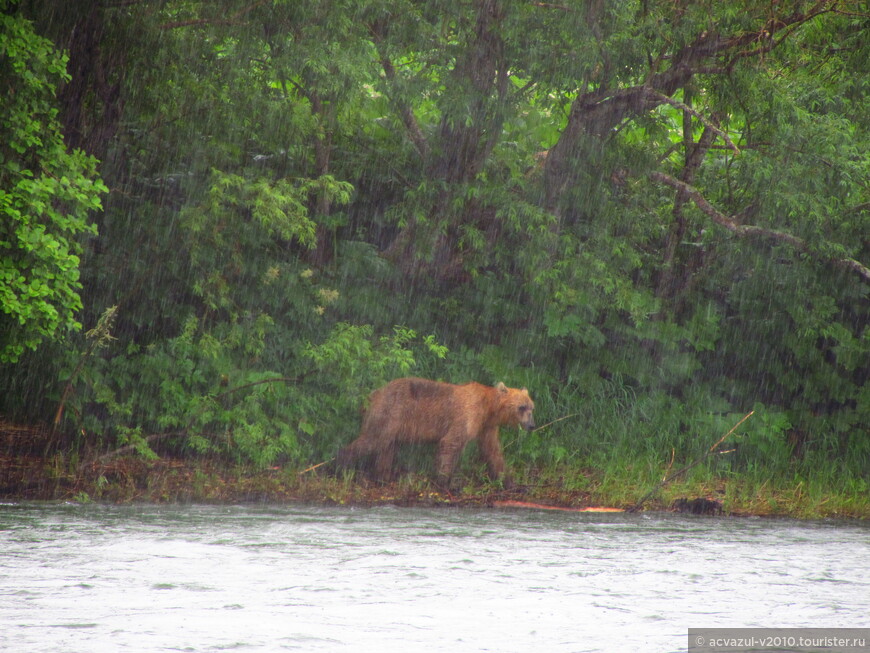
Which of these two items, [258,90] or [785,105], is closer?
[785,105]

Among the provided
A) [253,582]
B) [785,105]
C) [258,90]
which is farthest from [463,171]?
[253,582]

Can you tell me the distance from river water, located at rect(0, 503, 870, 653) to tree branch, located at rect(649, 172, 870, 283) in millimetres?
3057

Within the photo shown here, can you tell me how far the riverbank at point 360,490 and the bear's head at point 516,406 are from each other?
698mm

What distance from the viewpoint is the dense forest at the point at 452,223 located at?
1040cm

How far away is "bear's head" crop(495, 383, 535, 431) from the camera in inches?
422

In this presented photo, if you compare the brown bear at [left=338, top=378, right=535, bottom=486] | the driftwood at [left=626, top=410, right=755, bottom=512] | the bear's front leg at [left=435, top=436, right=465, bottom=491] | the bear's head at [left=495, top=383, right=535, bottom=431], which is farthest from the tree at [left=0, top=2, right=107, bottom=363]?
A: the driftwood at [left=626, top=410, right=755, bottom=512]

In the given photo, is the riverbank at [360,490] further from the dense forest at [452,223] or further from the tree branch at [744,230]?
the tree branch at [744,230]

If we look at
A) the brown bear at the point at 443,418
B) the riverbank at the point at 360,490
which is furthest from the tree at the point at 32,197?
the brown bear at the point at 443,418

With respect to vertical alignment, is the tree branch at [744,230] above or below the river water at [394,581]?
above

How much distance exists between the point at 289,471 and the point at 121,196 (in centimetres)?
372

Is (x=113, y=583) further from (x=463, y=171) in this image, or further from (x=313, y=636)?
(x=463, y=171)

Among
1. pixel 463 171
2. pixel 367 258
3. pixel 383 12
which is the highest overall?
pixel 383 12

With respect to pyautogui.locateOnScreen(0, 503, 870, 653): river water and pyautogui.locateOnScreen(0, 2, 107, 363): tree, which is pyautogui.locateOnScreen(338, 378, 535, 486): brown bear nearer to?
pyautogui.locateOnScreen(0, 503, 870, 653): river water

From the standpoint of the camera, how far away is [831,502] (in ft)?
36.6
